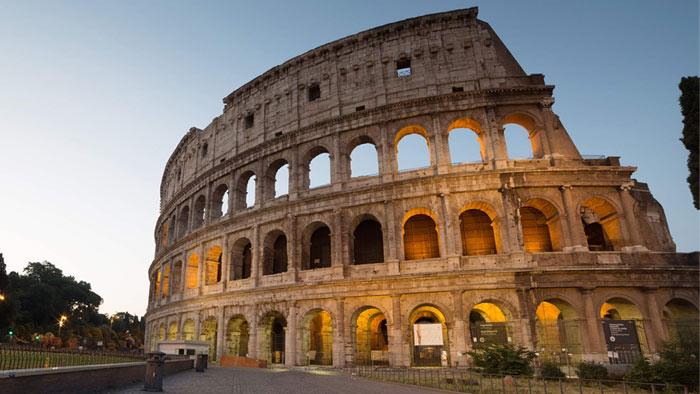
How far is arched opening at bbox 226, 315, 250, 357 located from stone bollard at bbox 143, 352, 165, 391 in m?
13.4

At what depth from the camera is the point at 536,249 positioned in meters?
21.1

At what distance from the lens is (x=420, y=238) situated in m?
22.2

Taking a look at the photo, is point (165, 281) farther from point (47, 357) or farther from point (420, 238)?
point (47, 357)

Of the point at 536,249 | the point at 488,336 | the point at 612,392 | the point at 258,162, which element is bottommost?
the point at 612,392

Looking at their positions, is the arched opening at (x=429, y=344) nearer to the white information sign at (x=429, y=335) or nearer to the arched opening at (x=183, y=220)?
the white information sign at (x=429, y=335)

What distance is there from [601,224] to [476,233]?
6.57 meters

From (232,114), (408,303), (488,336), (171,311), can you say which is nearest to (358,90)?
(232,114)

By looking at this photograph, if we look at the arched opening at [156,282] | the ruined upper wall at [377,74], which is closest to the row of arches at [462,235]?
the ruined upper wall at [377,74]

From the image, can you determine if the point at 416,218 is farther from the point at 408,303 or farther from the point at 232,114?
the point at 232,114

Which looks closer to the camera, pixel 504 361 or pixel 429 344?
pixel 504 361

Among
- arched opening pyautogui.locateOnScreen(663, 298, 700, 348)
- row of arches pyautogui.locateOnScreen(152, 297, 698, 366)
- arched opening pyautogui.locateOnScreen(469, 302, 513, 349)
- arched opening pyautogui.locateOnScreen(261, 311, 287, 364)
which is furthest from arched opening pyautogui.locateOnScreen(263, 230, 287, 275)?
arched opening pyautogui.locateOnScreen(663, 298, 700, 348)

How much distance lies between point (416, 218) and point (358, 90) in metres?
8.47

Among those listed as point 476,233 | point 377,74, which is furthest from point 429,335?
point 377,74

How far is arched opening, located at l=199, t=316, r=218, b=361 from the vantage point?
25.1 meters
